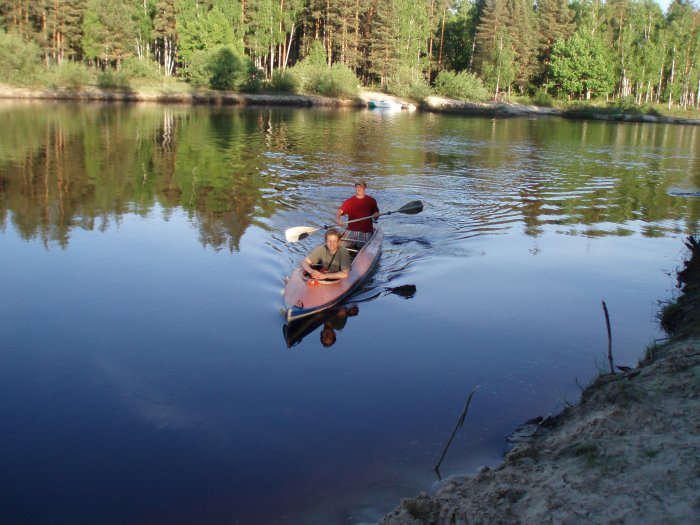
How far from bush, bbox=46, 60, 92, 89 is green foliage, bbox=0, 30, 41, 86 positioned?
4.92 ft

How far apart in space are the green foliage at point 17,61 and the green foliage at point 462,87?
43.8 m

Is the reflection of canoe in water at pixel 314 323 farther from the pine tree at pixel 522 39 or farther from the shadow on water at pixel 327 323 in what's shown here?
the pine tree at pixel 522 39

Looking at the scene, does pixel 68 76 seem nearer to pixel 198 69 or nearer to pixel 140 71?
pixel 140 71

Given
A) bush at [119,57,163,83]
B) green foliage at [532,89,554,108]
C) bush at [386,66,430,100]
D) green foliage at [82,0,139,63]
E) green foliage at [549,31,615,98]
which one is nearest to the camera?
bush at [119,57,163,83]

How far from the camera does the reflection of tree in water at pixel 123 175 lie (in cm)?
1638

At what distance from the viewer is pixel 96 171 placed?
23.1 metres

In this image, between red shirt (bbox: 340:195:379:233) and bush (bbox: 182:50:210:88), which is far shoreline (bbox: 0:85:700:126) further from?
red shirt (bbox: 340:195:379:233)

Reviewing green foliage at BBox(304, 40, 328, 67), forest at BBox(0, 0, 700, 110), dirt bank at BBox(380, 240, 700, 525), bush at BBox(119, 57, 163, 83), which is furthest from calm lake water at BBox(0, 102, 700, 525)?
green foliage at BBox(304, 40, 328, 67)

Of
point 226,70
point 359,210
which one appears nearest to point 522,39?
point 226,70

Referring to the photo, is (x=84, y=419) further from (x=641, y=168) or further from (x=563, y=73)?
(x=563, y=73)

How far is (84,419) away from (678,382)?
6121 mm

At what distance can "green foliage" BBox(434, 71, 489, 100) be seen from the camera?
7525 cm

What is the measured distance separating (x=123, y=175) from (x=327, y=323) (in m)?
14.9

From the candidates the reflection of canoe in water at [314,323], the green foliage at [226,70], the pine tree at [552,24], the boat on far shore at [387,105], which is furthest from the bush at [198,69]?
the reflection of canoe in water at [314,323]
